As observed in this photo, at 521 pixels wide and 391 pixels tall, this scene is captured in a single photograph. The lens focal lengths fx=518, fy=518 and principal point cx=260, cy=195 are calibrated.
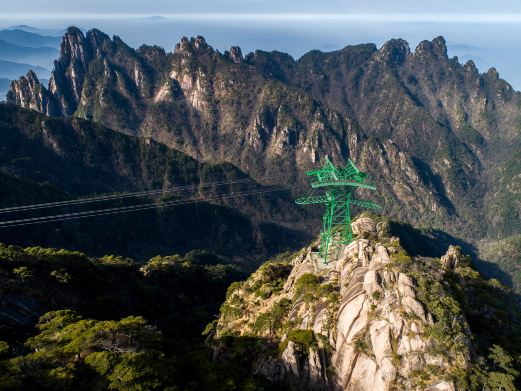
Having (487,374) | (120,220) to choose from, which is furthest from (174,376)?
(120,220)

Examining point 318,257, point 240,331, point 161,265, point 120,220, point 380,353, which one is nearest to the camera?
point 380,353

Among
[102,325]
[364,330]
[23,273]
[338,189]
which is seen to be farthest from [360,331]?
[23,273]

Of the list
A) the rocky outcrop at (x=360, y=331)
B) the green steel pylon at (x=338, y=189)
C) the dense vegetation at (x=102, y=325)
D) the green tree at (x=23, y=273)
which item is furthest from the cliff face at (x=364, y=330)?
the green tree at (x=23, y=273)

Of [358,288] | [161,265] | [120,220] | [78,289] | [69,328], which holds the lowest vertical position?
[120,220]

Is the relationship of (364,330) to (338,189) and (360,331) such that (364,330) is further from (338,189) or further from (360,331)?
(338,189)

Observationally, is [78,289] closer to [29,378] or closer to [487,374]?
[29,378]
